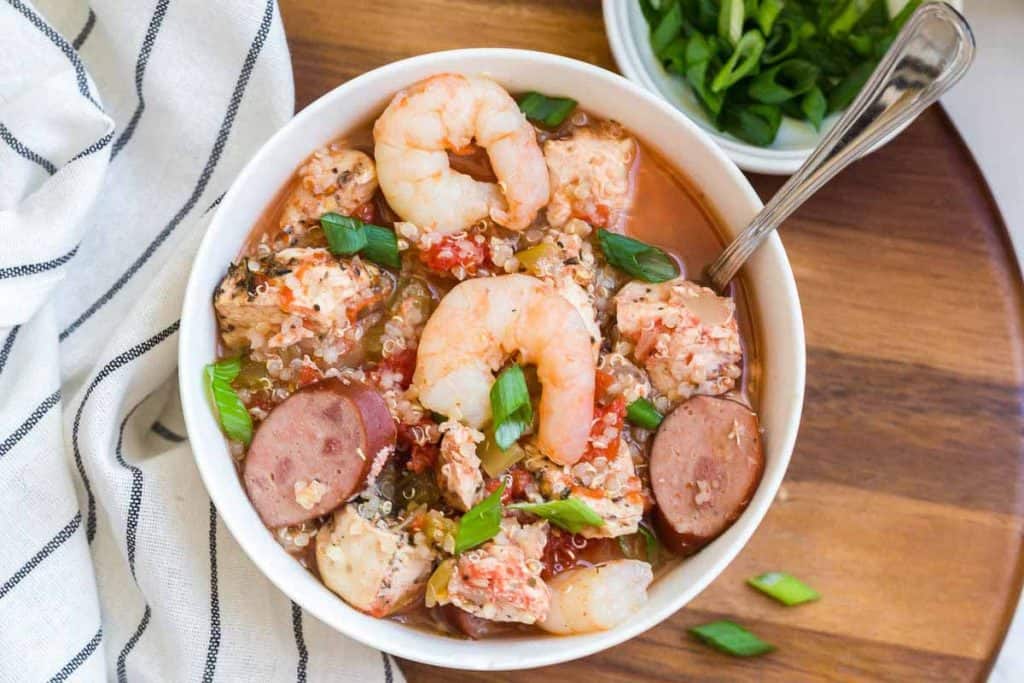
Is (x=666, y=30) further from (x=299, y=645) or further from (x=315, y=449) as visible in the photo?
(x=299, y=645)

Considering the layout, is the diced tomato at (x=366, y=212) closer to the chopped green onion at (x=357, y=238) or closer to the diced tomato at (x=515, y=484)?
the chopped green onion at (x=357, y=238)

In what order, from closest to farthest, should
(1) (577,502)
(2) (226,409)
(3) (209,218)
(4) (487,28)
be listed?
(1) (577,502)
(2) (226,409)
(3) (209,218)
(4) (487,28)

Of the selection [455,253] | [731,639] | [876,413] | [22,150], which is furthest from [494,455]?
[22,150]

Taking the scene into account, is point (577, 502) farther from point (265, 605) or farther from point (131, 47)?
point (131, 47)

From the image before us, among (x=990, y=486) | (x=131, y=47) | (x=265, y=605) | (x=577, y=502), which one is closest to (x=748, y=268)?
(x=577, y=502)

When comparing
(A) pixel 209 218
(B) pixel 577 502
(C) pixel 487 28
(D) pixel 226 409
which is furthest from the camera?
(C) pixel 487 28

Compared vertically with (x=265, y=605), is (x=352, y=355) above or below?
above

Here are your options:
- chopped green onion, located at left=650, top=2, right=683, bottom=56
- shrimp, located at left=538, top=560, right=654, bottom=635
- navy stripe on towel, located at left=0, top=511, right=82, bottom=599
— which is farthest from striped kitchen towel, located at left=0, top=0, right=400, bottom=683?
chopped green onion, located at left=650, top=2, right=683, bottom=56
